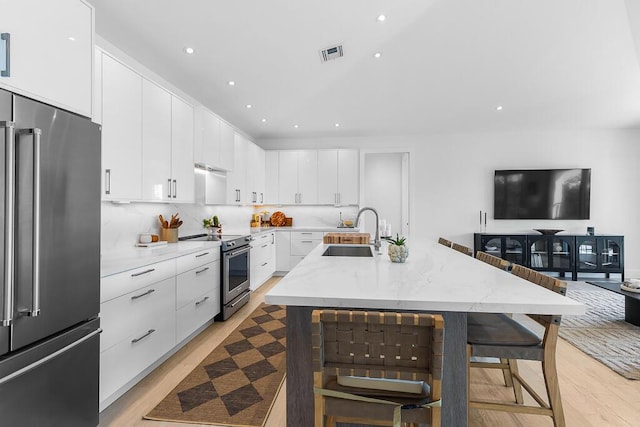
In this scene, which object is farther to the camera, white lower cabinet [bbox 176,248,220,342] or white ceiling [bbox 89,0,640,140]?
white lower cabinet [bbox 176,248,220,342]

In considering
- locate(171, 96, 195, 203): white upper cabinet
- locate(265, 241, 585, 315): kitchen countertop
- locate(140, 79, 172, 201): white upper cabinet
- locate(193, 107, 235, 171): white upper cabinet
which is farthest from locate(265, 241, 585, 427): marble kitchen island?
locate(193, 107, 235, 171): white upper cabinet

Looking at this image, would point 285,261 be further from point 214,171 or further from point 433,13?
point 433,13

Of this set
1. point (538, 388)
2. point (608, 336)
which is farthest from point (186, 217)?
point (608, 336)

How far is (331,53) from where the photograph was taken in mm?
3227

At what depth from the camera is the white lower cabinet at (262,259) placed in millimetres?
4687

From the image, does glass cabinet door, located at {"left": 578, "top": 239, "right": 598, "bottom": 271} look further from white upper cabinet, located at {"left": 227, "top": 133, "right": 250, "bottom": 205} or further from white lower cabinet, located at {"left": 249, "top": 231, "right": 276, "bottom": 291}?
white upper cabinet, located at {"left": 227, "top": 133, "right": 250, "bottom": 205}

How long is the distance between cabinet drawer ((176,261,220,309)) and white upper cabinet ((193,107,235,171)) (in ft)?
4.13

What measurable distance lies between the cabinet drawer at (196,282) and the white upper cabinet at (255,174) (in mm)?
2115

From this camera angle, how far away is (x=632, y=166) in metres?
5.77

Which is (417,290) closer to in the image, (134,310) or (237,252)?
(134,310)

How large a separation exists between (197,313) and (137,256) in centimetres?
84

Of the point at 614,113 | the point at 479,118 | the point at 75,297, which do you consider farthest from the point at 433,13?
the point at 614,113

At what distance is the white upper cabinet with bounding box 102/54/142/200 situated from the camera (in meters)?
2.33

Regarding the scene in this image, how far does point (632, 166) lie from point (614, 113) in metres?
1.45
